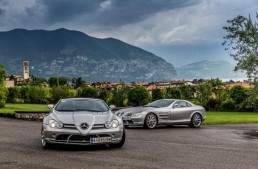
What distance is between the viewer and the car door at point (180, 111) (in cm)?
2061

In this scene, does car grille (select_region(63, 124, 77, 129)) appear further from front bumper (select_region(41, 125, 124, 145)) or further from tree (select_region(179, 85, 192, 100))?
tree (select_region(179, 85, 192, 100))

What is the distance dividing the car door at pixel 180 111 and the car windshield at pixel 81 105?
8.44 metres

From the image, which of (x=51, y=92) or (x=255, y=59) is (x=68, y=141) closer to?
(x=255, y=59)

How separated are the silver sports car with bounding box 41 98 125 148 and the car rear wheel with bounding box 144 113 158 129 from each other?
8292 millimetres

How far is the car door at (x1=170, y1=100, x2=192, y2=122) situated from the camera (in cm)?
2061

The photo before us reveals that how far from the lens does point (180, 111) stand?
2086 cm

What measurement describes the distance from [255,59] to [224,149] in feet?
30.6

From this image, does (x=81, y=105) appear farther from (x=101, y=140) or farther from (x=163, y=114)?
(x=163, y=114)

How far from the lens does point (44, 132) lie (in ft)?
35.9

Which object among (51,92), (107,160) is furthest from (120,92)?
(107,160)

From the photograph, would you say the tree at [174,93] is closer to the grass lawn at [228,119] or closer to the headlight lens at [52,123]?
the grass lawn at [228,119]

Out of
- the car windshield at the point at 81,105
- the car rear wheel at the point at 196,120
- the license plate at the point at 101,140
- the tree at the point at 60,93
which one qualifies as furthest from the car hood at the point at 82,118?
the tree at the point at 60,93

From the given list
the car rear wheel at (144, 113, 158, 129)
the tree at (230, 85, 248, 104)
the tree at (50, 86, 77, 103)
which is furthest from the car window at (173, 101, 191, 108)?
the tree at (50, 86, 77, 103)

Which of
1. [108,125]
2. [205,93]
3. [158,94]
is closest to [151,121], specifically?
[108,125]
